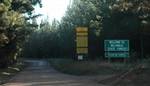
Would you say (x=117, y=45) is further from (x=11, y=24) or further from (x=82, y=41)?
(x=11, y=24)

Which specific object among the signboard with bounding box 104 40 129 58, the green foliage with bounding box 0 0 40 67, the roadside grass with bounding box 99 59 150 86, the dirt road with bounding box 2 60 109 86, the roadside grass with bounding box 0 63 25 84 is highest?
the green foliage with bounding box 0 0 40 67

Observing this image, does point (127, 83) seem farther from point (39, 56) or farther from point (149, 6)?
point (39, 56)

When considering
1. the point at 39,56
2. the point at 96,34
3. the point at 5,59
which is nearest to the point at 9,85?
the point at 5,59

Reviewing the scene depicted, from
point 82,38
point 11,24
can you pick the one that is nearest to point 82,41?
point 82,38

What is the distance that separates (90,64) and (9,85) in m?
18.3

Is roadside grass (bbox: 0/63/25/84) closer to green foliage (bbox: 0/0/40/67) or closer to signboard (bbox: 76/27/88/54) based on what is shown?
green foliage (bbox: 0/0/40/67)

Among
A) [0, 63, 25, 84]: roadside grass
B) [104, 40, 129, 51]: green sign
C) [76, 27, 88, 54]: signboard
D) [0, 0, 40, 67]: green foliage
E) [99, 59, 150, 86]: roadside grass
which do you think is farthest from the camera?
[76, 27, 88, 54]: signboard

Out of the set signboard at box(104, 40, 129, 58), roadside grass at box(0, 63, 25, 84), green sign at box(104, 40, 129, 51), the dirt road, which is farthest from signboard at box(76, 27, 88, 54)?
the dirt road

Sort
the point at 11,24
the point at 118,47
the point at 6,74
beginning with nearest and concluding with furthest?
the point at 118,47 → the point at 11,24 → the point at 6,74

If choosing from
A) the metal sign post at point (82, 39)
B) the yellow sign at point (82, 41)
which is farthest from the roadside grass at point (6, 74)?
the yellow sign at point (82, 41)

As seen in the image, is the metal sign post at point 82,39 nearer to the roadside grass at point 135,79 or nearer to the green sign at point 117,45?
the green sign at point 117,45

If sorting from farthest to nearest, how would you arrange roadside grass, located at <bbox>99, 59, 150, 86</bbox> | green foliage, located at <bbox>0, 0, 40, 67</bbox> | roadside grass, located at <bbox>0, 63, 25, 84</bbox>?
green foliage, located at <bbox>0, 0, 40, 67</bbox>
roadside grass, located at <bbox>0, 63, 25, 84</bbox>
roadside grass, located at <bbox>99, 59, 150, 86</bbox>

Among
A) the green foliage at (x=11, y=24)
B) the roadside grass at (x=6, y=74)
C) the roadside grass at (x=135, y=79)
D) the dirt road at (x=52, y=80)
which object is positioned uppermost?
the green foliage at (x=11, y=24)

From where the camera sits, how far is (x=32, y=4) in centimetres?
6862
